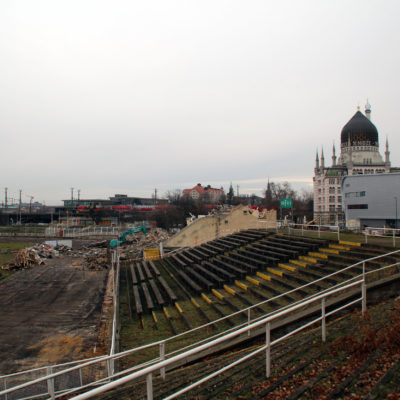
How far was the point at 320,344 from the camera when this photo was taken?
16.9ft

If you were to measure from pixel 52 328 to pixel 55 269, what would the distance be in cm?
1427

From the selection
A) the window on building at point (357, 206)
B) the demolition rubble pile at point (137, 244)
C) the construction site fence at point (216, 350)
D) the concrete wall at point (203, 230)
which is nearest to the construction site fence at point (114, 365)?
the construction site fence at point (216, 350)

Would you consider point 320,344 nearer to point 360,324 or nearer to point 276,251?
point 360,324

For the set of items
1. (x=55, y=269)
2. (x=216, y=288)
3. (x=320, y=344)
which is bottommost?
(x=55, y=269)

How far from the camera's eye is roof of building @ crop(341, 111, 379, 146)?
80.4 metres

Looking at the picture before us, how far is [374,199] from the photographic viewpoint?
114ft

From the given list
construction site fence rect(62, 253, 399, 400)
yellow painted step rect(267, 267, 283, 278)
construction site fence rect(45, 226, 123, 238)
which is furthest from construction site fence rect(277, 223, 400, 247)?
construction site fence rect(45, 226, 123, 238)

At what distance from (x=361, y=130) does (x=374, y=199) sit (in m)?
54.6

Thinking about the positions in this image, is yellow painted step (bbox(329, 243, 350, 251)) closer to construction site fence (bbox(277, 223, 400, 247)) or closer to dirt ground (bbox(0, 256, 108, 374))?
construction site fence (bbox(277, 223, 400, 247))

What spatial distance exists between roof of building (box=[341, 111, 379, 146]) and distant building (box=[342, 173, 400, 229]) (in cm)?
5088

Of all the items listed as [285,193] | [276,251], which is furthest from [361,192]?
[285,193]

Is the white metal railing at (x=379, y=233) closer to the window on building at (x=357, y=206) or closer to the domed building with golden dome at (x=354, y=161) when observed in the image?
the window on building at (x=357, y=206)

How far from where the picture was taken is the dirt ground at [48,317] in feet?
29.8

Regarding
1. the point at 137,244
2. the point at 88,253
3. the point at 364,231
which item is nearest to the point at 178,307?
the point at 364,231
